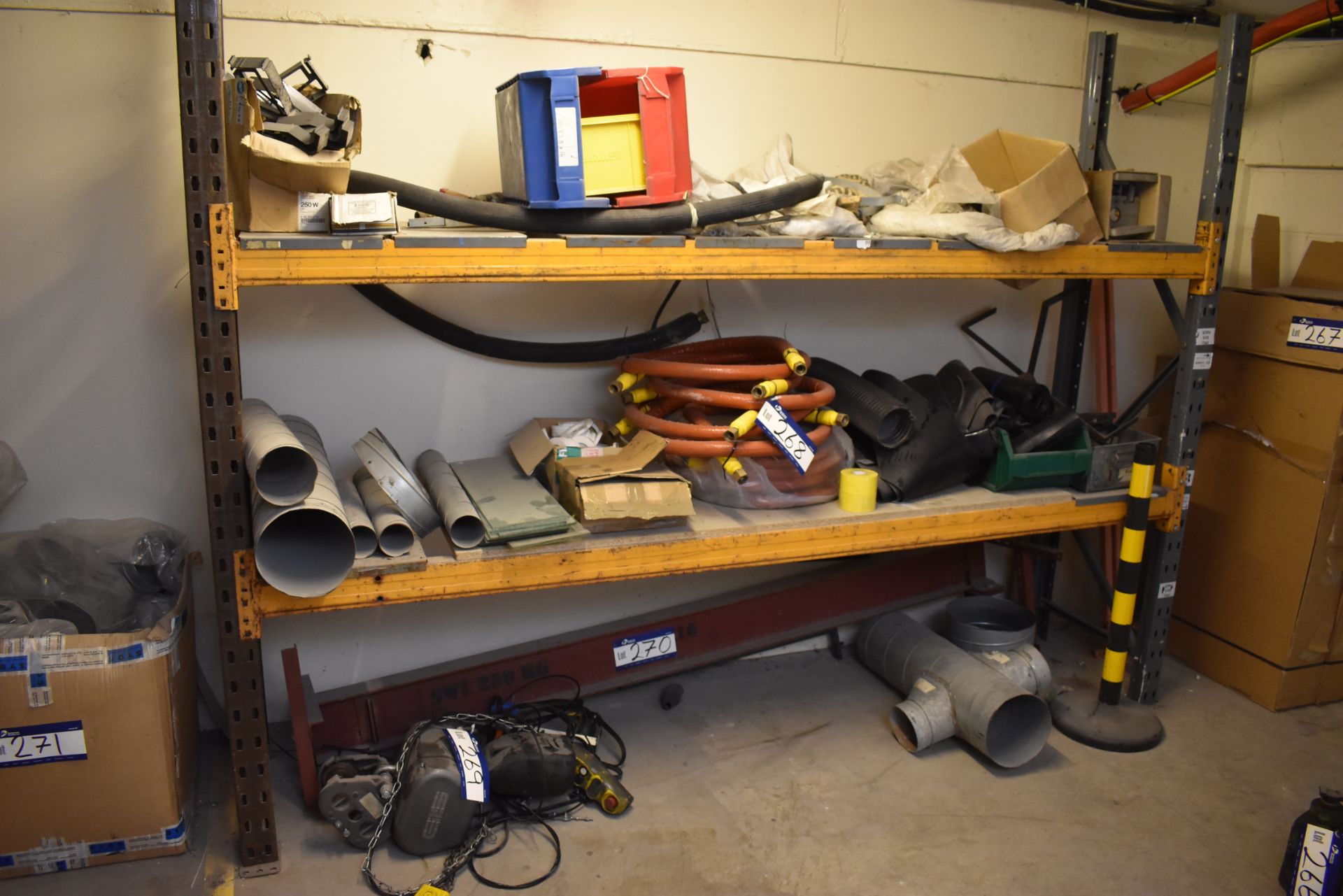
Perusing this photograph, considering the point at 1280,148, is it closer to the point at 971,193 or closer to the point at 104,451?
the point at 971,193

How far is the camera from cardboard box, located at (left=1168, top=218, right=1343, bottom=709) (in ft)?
8.98

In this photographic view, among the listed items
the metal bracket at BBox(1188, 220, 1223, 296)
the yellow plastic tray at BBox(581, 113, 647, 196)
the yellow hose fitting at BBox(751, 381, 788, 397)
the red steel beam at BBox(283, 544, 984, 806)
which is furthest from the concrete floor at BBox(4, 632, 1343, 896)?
the yellow plastic tray at BBox(581, 113, 647, 196)

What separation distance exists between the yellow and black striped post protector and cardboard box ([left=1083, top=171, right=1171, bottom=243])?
0.58 m

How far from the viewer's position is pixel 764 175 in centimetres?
236

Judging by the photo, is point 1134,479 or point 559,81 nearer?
point 559,81

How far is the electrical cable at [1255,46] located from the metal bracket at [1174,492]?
1.08 meters

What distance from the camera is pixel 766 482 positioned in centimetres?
233

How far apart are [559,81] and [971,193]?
1.07 meters

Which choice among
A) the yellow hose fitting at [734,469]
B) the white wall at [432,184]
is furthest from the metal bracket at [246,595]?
the yellow hose fitting at [734,469]

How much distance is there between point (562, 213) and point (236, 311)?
2.17 feet

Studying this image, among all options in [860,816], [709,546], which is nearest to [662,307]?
[709,546]

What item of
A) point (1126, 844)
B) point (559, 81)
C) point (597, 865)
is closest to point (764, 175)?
point (559, 81)

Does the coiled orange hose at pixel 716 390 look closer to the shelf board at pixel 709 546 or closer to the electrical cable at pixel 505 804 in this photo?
the shelf board at pixel 709 546

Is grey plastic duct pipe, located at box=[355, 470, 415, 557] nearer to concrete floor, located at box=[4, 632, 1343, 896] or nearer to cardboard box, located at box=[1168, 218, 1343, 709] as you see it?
concrete floor, located at box=[4, 632, 1343, 896]
